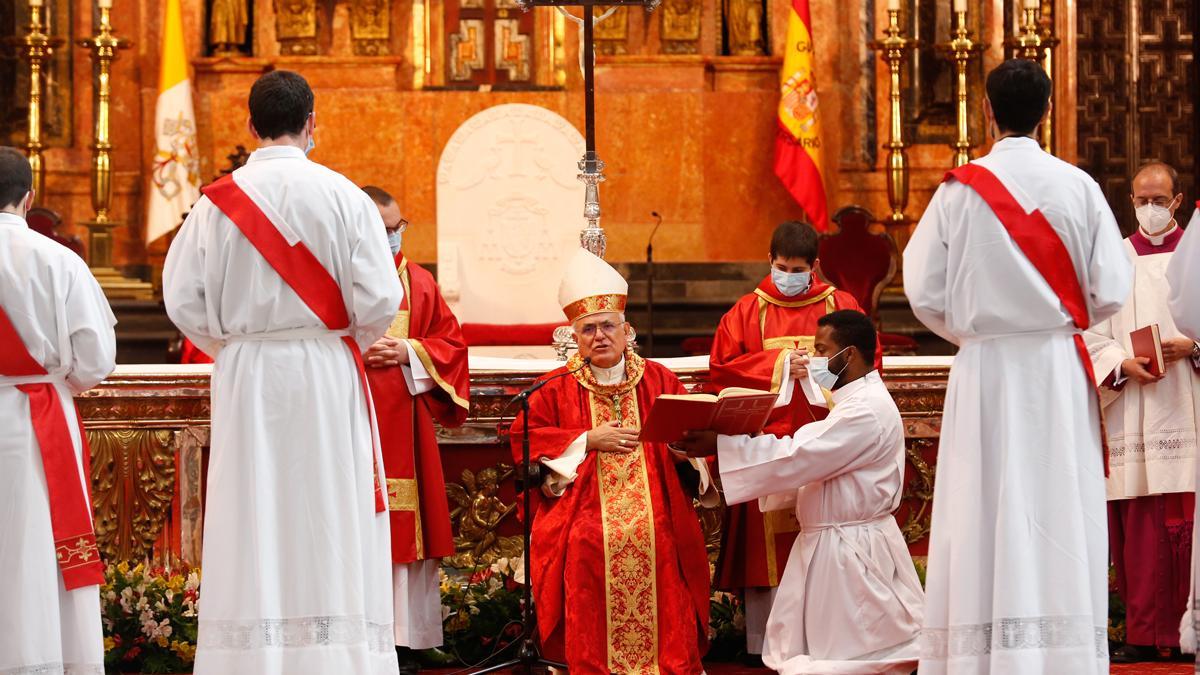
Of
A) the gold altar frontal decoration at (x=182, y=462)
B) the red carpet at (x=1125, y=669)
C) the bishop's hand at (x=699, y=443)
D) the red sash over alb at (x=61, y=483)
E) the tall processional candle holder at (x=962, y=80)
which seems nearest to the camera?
the red sash over alb at (x=61, y=483)

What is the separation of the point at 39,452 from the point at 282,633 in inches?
40.1

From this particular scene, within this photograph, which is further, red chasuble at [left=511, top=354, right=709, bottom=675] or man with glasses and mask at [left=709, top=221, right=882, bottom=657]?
man with glasses and mask at [left=709, top=221, right=882, bottom=657]

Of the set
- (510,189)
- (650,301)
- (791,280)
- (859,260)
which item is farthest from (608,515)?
(510,189)

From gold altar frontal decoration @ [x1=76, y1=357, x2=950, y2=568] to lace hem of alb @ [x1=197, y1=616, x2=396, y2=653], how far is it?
2146mm

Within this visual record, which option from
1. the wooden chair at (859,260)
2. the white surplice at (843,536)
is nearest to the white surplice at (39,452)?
the white surplice at (843,536)

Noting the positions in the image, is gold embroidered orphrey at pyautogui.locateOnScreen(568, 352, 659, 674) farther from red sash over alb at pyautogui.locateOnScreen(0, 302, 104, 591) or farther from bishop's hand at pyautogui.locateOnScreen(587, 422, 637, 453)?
red sash over alb at pyautogui.locateOnScreen(0, 302, 104, 591)

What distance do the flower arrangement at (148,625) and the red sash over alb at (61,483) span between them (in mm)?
1467

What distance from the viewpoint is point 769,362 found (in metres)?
6.59

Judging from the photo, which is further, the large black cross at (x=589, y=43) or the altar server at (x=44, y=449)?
the large black cross at (x=589, y=43)

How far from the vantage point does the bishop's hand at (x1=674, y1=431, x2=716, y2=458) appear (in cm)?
600

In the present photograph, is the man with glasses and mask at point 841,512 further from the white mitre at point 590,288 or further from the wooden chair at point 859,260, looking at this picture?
the wooden chair at point 859,260

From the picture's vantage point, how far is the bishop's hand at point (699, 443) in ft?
19.7

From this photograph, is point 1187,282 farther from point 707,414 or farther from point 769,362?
point 769,362

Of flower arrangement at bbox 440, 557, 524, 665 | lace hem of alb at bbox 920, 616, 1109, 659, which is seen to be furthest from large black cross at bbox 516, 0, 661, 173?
lace hem of alb at bbox 920, 616, 1109, 659
